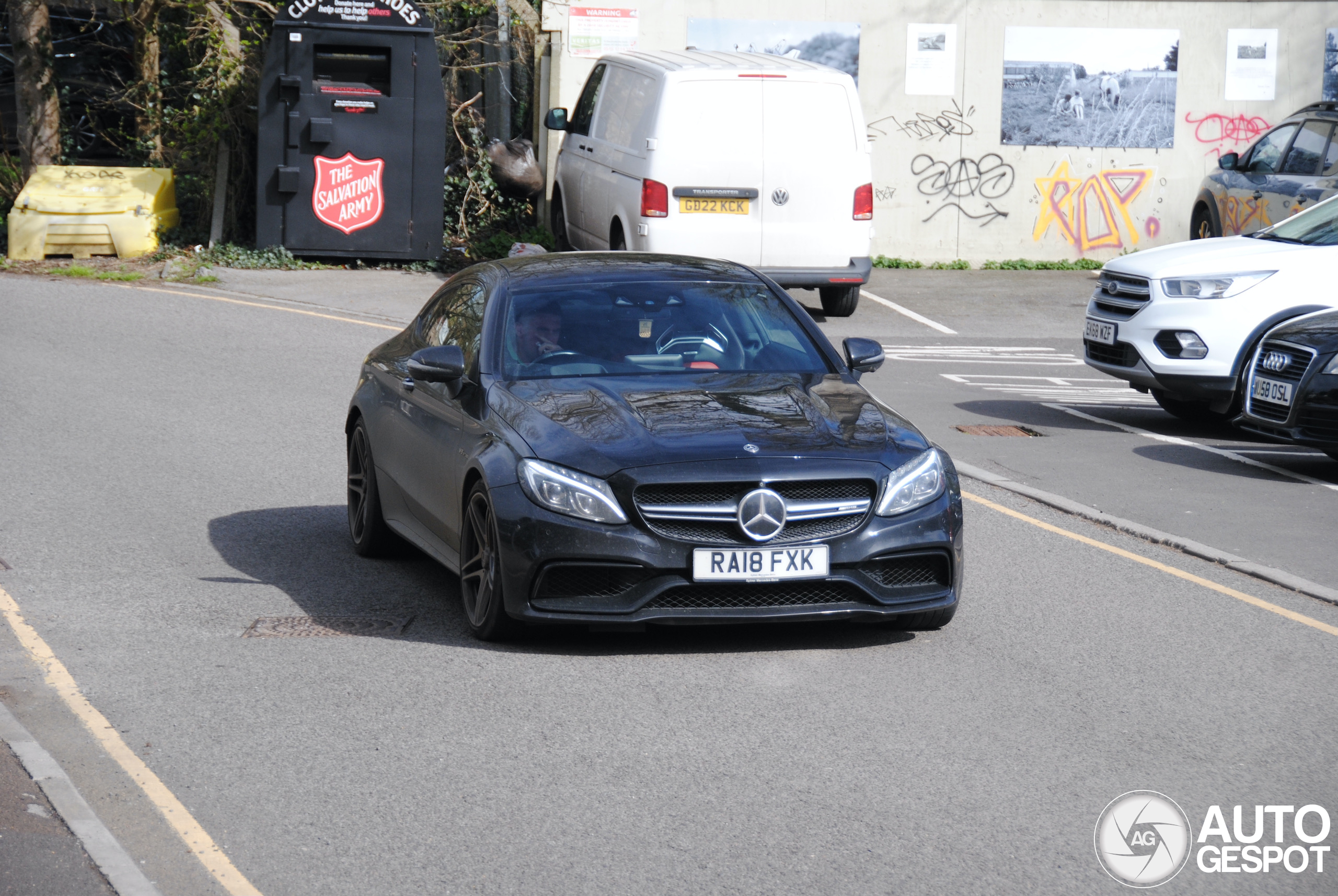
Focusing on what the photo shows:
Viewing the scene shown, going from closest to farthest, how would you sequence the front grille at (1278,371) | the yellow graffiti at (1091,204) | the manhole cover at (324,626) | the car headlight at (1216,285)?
the manhole cover at (324,626), the front grille at (1278,371), the car headlight at (1216,285), the yellow graffiti at (1091,204)

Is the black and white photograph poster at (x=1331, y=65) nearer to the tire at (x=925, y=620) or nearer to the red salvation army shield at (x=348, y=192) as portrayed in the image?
the red salvation army shield at (x=348, y=192)

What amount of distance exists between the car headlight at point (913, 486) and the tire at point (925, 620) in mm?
485

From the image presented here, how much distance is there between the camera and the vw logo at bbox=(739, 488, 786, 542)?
20.5 feet

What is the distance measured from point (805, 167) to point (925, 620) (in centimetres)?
1014

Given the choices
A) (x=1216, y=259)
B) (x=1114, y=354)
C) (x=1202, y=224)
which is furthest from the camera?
(x=1202, y=224)

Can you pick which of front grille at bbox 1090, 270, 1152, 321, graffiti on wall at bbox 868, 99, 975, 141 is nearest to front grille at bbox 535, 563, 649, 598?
front grille at bbox 1090, 270, 1152, 321

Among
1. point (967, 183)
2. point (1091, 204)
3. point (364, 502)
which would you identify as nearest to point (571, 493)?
point (364, 502)

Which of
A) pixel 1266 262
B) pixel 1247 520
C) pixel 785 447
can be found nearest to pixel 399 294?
pixel 1266 262

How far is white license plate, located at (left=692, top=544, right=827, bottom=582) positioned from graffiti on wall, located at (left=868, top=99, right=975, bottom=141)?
16494 millimetres

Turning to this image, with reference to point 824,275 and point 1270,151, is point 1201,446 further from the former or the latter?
point 1270,151

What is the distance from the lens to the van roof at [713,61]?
16.5 metres

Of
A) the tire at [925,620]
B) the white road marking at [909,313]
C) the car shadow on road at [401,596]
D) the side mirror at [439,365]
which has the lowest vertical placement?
the car shadow on road at [401,596]

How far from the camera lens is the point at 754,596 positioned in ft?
20.9

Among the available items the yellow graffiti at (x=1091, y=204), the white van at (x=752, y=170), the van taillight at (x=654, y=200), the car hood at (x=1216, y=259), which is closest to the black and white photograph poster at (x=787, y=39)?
the yellow graffiti at (x=1091, y=204)
